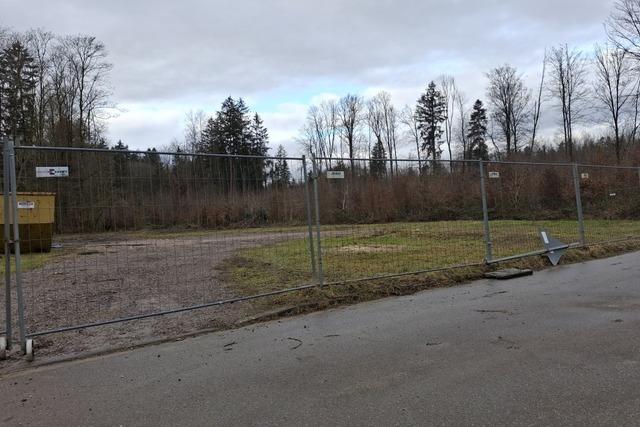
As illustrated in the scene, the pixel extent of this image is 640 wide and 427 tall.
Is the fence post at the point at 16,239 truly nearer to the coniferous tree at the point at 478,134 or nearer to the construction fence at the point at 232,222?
the construction fence at the point at 232,222

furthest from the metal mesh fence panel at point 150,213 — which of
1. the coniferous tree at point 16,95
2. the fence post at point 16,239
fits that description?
the coniferous tree at point 16,95

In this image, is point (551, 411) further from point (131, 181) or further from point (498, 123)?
point (498, 123)

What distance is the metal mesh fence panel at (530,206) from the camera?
546 inches

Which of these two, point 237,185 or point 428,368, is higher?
point 237,185

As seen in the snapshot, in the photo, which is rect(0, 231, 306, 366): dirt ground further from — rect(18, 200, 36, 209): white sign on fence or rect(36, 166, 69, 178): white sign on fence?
rect(36, 166, 69, 178): white sign on fence

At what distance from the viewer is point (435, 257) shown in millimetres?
11992

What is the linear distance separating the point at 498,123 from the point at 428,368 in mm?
61770

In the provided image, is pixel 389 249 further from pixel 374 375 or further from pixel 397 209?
pixel 374 375

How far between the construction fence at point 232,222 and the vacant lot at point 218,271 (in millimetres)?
52

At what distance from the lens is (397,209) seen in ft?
38.5

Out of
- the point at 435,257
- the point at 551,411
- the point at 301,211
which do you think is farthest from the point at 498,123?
the point at 551,411

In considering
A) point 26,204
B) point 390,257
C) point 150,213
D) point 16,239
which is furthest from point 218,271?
point 16,239

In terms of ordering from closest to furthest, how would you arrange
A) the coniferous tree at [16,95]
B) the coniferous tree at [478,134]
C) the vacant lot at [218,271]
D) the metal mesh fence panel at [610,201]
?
the vacant lot at [218,271] < the metal mesh fence panel at [610,201] < the coniferous tree at [16,95] < the coniferous tree at [478,134]

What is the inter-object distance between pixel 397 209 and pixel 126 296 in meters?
6.20
